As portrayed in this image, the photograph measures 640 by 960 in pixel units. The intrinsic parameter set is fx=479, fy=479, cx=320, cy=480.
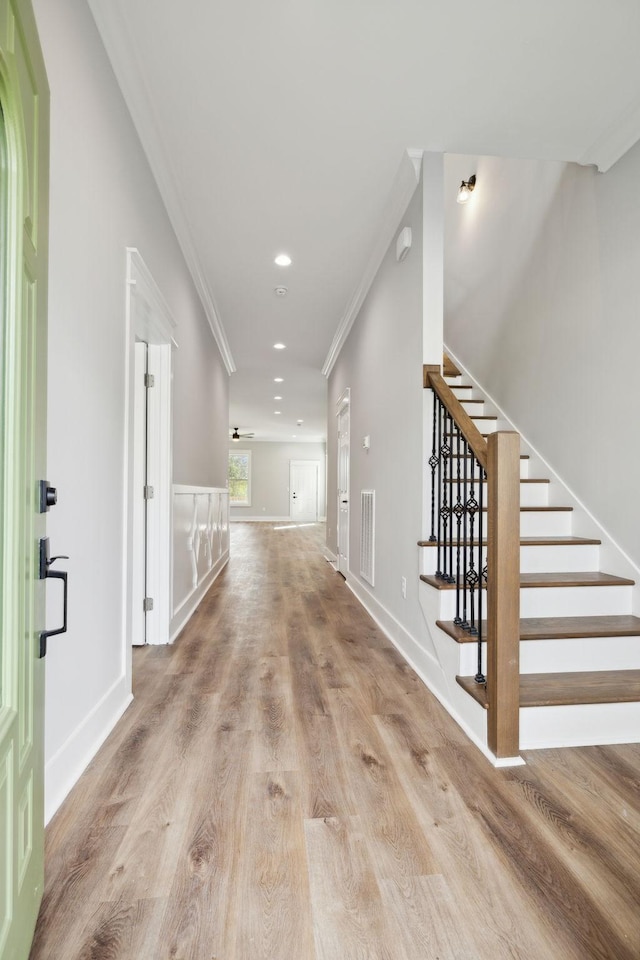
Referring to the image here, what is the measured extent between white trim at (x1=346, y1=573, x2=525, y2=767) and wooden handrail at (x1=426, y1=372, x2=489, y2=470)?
3.46 feet

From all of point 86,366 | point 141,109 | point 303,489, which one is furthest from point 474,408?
point 303,489

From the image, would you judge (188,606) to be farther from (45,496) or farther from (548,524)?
(45,496)

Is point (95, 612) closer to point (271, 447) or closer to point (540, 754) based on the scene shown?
point (540, 754)

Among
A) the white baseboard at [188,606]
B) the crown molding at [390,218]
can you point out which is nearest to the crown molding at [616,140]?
the crown molding at [390,218]

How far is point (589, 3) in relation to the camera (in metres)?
1.76

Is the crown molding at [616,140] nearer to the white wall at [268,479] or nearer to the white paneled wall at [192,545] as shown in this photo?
the white paneled wall at [192,545]

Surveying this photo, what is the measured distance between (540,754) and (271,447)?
14.2m

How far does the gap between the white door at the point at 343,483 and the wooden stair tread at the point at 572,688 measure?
10.9 feet

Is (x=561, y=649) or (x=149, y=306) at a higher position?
(x=149, y=306)

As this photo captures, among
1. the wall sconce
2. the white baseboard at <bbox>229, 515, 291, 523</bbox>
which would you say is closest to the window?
the white baseboard at <bbox>229, 515, 291, 523</bbox>

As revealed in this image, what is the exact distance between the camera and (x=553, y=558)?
256cm

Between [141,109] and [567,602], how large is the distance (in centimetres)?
304

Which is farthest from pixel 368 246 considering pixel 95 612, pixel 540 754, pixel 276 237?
pixel 540 754

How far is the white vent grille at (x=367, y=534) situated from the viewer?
3834mm
